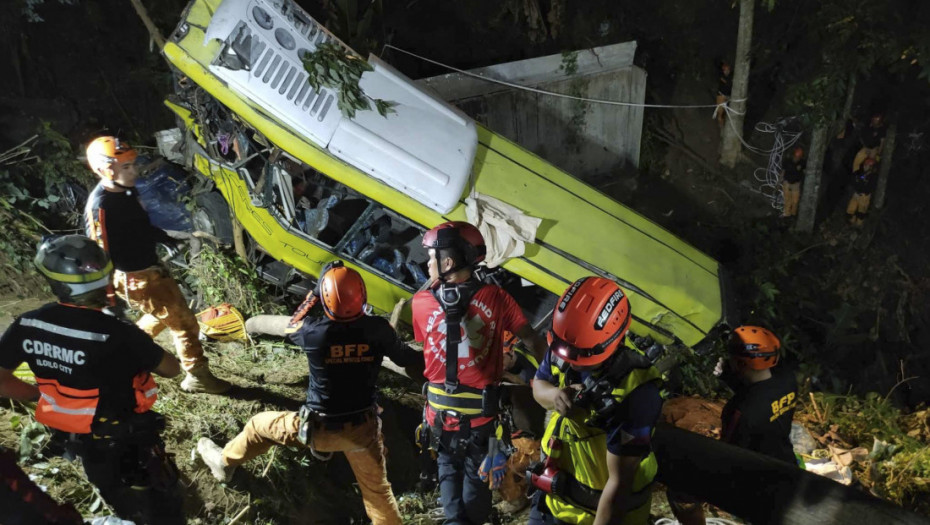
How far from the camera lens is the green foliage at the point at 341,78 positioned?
4922 mm

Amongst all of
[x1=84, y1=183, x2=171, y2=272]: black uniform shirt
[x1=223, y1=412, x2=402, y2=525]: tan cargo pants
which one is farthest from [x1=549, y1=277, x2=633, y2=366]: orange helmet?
[x1=84, y1=183, x2=171, y2=272]: black uniform shirt

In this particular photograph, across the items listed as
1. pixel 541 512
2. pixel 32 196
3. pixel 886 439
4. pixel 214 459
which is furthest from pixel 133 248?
pixel 886 439

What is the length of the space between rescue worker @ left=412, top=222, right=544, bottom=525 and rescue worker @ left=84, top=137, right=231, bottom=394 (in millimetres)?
1837

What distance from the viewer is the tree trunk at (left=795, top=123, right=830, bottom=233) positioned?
310 inches

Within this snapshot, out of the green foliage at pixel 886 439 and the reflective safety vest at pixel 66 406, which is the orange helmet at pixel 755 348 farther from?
the reflective safety vest at pixel 66 406

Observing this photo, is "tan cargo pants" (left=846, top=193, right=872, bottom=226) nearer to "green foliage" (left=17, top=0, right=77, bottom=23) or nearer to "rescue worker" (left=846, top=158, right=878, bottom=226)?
"rescue worker" (left=846, top=158, right=878, bottom=226)

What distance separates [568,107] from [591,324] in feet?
22.1

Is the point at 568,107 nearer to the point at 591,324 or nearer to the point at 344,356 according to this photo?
the point at 344,356

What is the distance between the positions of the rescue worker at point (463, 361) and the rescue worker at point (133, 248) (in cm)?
184

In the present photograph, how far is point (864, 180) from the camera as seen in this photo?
26.9ft

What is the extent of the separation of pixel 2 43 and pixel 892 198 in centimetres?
1160

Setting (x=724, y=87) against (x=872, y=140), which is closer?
(x=872, y=140)

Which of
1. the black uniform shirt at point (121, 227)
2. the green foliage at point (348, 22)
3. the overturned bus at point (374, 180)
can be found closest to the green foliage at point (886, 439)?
the overturned bus at point (374, 180)

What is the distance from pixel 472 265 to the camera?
3.24 m
